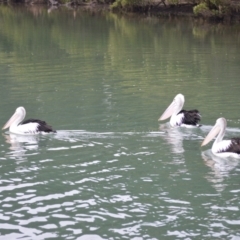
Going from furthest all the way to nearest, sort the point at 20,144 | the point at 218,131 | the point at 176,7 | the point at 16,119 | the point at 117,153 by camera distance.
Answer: the point at 176,7, the point at 16,119, the point at 20,144, the point at 218,131, the point at 117,153

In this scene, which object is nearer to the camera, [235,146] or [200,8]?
[235,146]

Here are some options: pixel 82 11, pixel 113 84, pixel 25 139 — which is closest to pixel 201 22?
pixel 82 11

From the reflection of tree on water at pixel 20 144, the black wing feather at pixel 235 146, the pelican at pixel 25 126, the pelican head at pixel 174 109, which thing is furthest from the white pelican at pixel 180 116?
the reflection of tree on water at pixel 20 144

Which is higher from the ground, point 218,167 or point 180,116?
point 180,116

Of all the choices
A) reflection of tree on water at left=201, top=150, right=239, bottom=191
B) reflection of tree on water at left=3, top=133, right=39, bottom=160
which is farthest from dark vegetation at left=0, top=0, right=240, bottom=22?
reflection of tree on water at left=201, top=150, right=239, bottom=191

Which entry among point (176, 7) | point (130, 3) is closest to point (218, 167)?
point (176, 7)

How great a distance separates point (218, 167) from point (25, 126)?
13.9 ft

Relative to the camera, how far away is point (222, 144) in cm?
1187

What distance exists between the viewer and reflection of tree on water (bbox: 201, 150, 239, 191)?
10.4m

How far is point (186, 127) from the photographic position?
1399 cm

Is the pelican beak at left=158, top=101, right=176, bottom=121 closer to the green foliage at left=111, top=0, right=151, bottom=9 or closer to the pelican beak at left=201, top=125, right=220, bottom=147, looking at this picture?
the pelican beak at left=201, top=125, right=220, bottom=147

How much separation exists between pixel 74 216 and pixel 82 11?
50.0m

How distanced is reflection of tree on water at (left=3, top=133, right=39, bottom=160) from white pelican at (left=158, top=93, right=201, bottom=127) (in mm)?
2870

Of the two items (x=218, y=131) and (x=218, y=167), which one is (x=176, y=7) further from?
(x=218, y=167)
